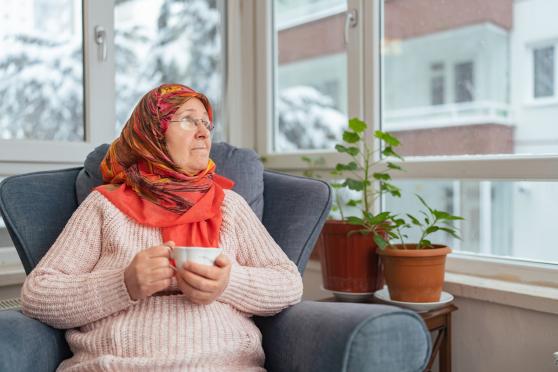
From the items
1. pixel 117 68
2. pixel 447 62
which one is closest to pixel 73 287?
pixel 117 68

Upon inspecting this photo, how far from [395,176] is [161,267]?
1.16m

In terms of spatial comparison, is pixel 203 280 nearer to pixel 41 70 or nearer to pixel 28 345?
pixel 28 345

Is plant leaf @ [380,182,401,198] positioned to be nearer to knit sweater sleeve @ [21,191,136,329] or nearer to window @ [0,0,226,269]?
knit sweater sleeve @ [21,191,136,329]

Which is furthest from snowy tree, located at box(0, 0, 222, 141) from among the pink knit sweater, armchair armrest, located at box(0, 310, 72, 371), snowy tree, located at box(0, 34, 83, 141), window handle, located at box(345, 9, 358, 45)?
armchair armrest, located at box(0, 310, 72, 371)

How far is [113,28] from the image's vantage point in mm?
2111

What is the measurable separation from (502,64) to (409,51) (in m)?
0.38

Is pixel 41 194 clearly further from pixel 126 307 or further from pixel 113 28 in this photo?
pixel 113 28

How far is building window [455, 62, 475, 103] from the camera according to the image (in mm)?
1881

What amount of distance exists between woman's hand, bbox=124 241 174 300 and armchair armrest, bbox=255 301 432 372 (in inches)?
12.2

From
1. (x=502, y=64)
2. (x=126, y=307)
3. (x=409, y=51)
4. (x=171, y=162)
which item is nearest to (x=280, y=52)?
(x=409, y=51)

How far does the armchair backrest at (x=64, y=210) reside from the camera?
4.34 ft

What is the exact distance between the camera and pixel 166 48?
2.37 m

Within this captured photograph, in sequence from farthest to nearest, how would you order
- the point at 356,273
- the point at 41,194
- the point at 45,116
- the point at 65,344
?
1. the point at 45,116
2. the point at 356,273
3. the point at 41,194
4. the point at 65,344

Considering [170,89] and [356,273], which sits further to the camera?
[356,273]
